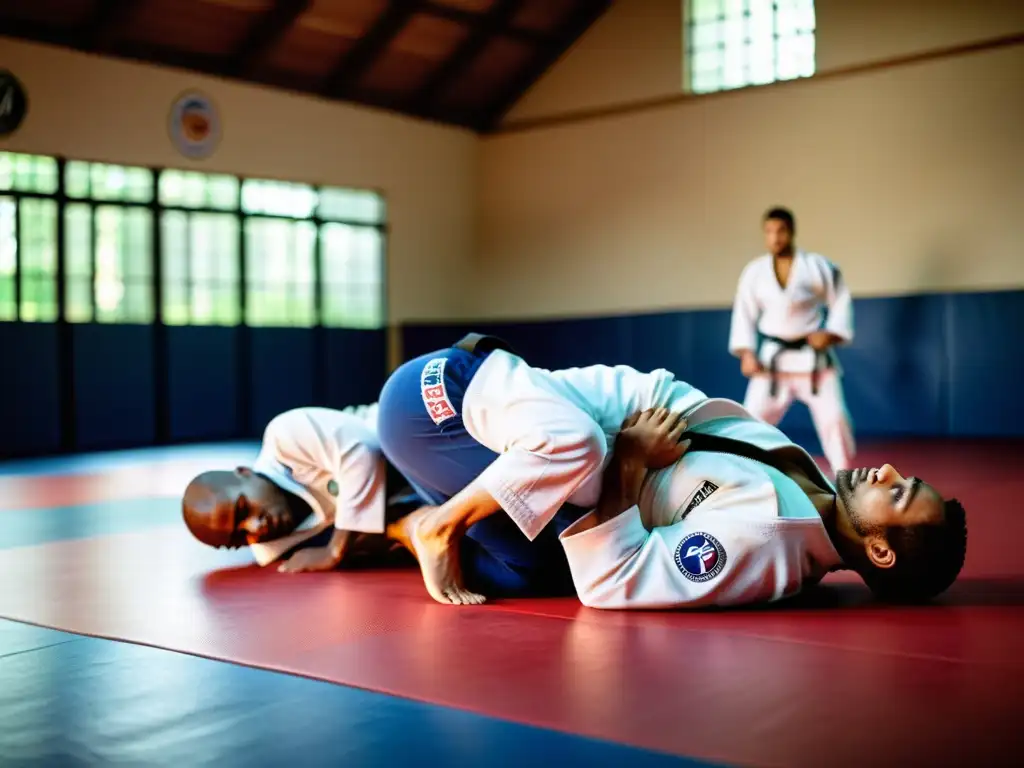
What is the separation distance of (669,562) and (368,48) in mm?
9149

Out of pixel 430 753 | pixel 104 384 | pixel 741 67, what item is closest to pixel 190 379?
pixel 104 384

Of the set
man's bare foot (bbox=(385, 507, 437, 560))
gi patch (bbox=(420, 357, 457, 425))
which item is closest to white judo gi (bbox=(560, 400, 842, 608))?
gi patch (bbox=(420, 357, 457, 425))

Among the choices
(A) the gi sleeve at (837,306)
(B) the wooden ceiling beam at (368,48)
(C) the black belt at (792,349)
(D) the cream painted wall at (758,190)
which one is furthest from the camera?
(B) the wooden ceiling beam at (368,48)

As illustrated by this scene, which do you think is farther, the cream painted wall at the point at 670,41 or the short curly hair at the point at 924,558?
the cream painted wall at the point at 670,41

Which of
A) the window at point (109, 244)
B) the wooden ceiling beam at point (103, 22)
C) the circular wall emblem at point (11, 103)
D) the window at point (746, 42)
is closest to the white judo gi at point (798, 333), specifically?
the window at point (746, 42)

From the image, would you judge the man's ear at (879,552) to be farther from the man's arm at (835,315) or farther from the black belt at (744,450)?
the man's arm at (835,315)

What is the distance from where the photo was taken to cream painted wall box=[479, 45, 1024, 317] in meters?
9.27

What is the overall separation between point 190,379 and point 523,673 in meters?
8.55

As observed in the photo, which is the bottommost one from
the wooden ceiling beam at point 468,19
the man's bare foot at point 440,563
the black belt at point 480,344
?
the man's bare foot at point 440,563

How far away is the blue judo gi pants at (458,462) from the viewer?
2926 mm

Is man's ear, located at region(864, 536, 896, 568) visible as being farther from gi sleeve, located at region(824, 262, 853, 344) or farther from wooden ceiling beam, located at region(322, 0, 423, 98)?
wooden ceiling beam, located at region(322, 0, 423, 98)

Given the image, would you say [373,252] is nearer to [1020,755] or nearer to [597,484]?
[597,484]

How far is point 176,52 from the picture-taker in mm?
9898

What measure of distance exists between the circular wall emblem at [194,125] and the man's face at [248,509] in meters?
7.39
